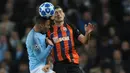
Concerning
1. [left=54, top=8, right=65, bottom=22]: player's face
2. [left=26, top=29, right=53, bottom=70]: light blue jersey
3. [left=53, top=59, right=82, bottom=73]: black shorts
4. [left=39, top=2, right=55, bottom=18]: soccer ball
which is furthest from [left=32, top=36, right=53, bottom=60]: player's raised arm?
[left=54, top=8, right=65, bottom=22]: player's face

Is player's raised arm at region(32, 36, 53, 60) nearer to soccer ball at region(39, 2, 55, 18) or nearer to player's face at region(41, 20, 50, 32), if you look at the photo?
player's face at region(41, 20, 50, 32)

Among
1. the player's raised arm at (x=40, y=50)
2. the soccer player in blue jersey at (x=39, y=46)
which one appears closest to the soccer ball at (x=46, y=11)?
the soccer player in blue jersey at (x=39, y=46)

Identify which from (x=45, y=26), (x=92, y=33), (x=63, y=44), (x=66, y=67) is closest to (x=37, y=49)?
(x=45, y=26)

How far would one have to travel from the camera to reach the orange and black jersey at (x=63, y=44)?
11.5 m

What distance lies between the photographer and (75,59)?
38.0 feet

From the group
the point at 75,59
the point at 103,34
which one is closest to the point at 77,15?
the point at 103,34

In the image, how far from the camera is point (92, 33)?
17359 mm

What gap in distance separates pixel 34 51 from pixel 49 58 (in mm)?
437

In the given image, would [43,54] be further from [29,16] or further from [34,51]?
[29,16]

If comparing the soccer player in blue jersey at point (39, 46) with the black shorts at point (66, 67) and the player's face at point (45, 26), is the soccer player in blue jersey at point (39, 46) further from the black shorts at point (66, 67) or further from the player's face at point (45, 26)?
the black shorts at point (66, 67)

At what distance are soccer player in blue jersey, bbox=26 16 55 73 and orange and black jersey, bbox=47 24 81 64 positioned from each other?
1.43 feet

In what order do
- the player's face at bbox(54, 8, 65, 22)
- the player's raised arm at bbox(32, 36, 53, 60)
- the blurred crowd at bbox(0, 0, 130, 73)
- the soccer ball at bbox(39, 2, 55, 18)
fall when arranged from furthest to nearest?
the blurred crowd at bbox(0, 0, 130, 73), the player's face at bbox(54, 8, 65, 22), the soccer ball at bbox(39, 2, 55, 18), the player's raised arm at bbox(32, 36, 53, 60)

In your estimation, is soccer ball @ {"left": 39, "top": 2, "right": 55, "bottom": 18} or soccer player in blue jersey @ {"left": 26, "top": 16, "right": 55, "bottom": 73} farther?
soccer ball @ {"left": 39, "top": 2, "right": 55, "bottom": 18}

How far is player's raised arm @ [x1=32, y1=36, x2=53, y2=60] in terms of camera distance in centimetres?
1095
